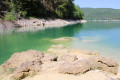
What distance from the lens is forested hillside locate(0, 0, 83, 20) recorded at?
111ft

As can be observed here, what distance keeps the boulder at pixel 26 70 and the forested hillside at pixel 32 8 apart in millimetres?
27609

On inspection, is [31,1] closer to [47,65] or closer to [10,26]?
[10,26]

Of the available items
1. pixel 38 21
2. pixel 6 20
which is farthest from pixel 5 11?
pixel 38 21

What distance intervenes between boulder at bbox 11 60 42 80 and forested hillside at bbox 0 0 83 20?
90.6ft

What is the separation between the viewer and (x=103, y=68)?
725 centimetres

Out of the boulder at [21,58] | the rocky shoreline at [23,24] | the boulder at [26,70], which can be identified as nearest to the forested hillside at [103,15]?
the rocky shoreline at [23,24]

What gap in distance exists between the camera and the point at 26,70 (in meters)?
6.69

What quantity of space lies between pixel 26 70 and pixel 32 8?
3915cm

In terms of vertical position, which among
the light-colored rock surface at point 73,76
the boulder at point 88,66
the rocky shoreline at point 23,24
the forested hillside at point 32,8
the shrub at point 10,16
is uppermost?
the forested hillside at point 32,8

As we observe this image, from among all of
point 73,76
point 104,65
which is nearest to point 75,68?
point 73,76

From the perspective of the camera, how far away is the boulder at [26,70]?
20.9 ft

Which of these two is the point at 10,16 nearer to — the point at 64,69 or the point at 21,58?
the point at 21,58

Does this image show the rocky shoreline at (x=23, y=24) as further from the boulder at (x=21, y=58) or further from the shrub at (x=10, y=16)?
the boulder at (x=21, y=58)

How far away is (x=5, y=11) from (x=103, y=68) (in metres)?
32.5
